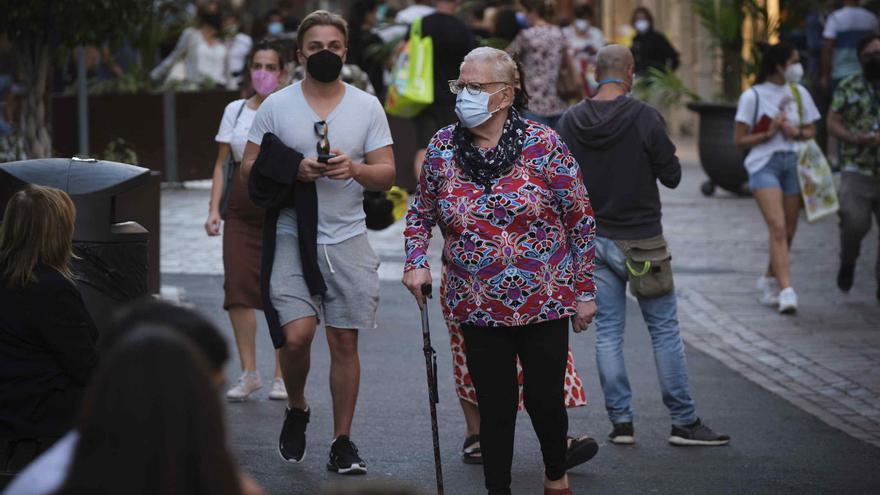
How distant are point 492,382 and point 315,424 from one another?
2223 millimetres

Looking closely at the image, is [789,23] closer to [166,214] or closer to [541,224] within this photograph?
[166,214]

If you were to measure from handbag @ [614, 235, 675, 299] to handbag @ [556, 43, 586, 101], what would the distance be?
693 centimetres

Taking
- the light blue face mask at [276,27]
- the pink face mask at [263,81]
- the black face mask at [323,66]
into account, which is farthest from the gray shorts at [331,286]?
the light blue face mask at [276,27]

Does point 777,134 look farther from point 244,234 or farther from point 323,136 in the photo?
point 323,136

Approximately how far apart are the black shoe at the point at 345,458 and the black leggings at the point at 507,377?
0.94 m

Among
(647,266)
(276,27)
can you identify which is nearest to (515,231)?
(647,266)

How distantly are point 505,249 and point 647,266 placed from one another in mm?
1695

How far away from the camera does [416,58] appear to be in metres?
13.6

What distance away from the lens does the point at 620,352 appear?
754 cm

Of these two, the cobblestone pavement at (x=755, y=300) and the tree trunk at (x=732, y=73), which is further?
the tree trunk at (x=732, y=73)

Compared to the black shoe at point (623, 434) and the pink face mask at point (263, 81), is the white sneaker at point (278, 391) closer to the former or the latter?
the pink face mask at point (263, 81)

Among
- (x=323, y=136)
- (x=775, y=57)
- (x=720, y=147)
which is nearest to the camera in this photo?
(x=323, y=136)

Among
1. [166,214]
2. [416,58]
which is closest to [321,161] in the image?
[416,58]

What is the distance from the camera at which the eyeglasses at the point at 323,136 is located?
21.4ft
